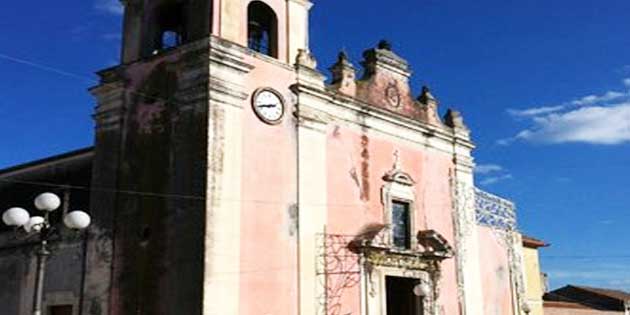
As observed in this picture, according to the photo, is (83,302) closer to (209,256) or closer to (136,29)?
(209,256)

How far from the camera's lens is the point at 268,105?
15.5m

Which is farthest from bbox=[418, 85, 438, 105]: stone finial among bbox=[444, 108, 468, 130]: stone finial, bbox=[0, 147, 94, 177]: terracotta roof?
bbox=[0, 147, 94, 177]: terracotta roof

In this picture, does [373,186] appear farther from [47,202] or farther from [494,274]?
[47,202]

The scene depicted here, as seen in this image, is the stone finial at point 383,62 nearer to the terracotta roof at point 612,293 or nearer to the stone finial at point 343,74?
the stone finial at point 343,74

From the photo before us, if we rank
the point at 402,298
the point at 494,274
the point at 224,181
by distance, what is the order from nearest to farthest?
the point at 224,181 < the point at 402,298 < the point at 494,274

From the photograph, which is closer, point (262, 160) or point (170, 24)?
point (262, 160)

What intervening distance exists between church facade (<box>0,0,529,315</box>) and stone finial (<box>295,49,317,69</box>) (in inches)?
1.5

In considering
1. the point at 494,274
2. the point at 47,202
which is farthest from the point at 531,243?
the point at 47,202

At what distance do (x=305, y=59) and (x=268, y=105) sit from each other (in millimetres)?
1678

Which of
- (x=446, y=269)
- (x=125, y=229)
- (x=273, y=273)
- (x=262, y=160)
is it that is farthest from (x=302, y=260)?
(x=446, y=269)

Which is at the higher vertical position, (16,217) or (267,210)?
(267,210)

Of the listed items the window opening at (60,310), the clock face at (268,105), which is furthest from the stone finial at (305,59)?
the window opening at (60,310)

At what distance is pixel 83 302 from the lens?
15039mm

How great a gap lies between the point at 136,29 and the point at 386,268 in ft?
24.3
